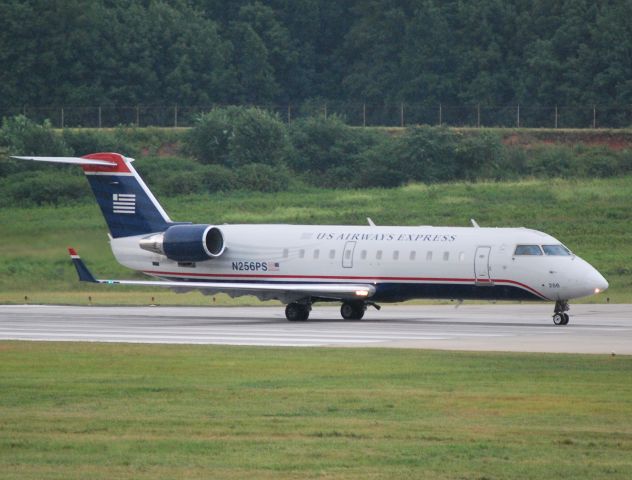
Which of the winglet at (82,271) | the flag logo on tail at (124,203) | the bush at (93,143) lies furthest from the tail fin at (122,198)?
the bush at (93,143)

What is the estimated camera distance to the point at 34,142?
7838 cm

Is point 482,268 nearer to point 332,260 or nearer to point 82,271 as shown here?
point 332,260

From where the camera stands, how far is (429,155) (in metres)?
77.8

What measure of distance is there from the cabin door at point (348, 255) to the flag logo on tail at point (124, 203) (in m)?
6.44

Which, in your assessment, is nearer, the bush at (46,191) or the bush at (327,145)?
the bush at (46,191)

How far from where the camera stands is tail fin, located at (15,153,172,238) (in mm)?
41250

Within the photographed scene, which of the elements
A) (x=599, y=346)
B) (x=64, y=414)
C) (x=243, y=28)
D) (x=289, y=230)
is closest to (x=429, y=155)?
(x=243, y=28)

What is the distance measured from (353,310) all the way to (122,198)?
7.47 metres

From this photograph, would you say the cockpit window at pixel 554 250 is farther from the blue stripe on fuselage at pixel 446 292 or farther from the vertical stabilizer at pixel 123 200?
the vertical stabilizer at pixel 123 200

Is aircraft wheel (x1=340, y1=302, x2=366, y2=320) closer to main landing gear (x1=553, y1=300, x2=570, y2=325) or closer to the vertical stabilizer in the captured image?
main landing gear (x1=553, y1=300, x2=570, y2=325)

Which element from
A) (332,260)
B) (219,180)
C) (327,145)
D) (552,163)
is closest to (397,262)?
(332,260)

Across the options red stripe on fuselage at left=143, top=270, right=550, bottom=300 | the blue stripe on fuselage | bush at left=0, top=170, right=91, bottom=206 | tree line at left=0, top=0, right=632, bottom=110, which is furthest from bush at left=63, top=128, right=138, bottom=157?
the blue stripe on fuselage

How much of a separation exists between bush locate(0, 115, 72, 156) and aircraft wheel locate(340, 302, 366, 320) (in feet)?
135

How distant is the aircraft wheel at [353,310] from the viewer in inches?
1528
